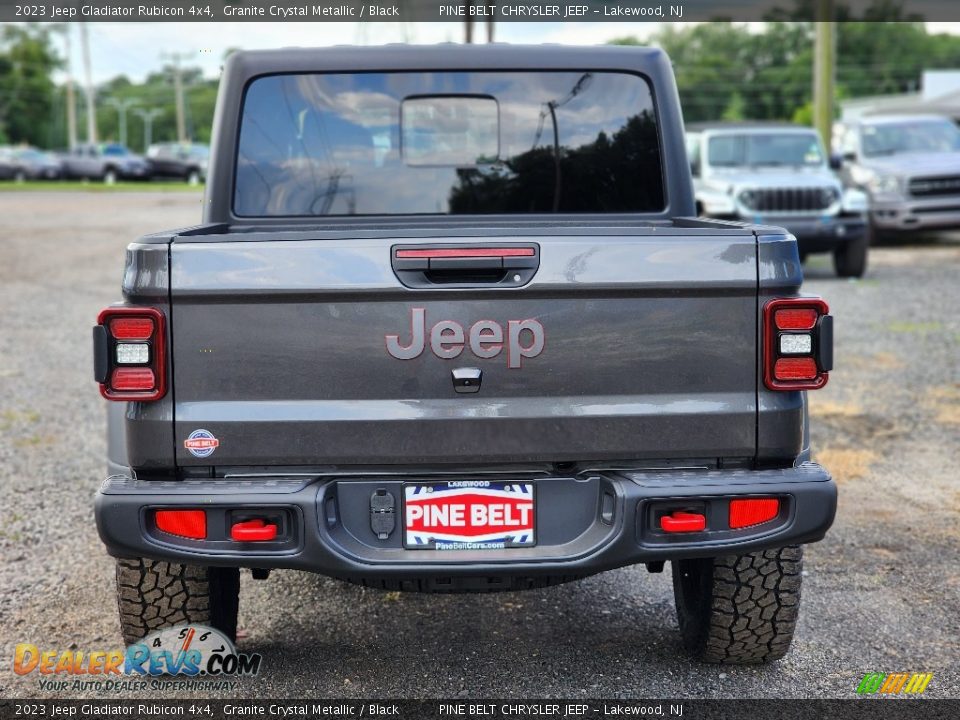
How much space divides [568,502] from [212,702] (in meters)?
1.29

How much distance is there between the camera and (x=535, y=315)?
3133 millimetres

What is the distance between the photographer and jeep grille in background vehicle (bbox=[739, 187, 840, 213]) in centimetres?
1437

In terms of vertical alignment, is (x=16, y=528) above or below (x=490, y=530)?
below

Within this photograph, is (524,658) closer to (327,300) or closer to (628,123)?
(327,300)

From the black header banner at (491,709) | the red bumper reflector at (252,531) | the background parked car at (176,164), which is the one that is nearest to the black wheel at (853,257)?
the black header banner at (491,709)

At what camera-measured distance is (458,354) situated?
3.12 meters

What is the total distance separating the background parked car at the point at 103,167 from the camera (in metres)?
48.7

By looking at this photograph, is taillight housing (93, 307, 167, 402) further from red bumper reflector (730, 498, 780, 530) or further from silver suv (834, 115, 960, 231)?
silver suv (834, 115, 960, 231)

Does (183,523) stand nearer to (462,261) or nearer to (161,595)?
(161,595)

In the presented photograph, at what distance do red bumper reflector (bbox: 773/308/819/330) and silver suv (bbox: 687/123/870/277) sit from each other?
11.3 metres

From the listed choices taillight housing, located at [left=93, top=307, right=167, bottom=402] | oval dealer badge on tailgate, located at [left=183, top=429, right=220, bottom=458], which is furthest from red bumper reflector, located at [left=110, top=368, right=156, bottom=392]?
oval dealer badge on tailgate, located at [left=183, top=429, right=220, bottom=458]

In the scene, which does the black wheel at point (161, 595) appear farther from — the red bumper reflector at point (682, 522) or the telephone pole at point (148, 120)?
the telephone pole at point (148, 120)

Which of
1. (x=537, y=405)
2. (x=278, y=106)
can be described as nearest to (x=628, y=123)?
(x=278, y=106)

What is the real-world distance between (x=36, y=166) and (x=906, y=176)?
40181 millimetres
